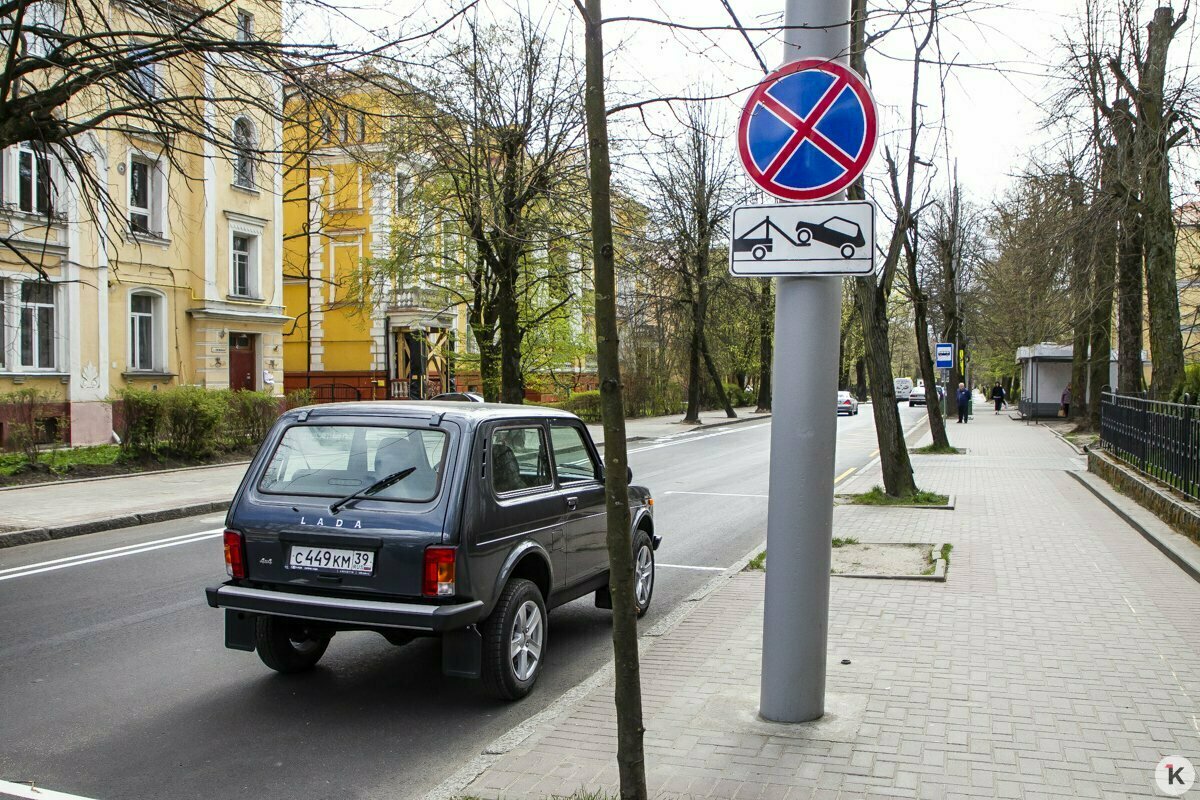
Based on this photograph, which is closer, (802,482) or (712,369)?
(802,482)

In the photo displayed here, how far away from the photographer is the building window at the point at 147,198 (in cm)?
2622

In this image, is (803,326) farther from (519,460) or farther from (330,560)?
(330,560)

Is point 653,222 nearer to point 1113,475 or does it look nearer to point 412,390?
point 412,390

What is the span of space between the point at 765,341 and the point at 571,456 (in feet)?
157

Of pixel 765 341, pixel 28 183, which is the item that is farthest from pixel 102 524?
pixel 765 341

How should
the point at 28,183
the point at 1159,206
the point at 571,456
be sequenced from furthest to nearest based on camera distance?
the point at 28,183, the point at 1159,206, the point at 571,456

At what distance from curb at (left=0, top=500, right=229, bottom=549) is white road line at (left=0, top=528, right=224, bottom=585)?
1.26 meters

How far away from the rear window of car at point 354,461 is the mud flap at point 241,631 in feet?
2.39

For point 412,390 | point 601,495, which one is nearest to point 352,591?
point 601,495

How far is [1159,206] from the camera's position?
16891 mm

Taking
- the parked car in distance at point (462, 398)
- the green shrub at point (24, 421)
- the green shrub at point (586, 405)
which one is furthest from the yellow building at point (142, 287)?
the parked car in distance at point (462, 398)

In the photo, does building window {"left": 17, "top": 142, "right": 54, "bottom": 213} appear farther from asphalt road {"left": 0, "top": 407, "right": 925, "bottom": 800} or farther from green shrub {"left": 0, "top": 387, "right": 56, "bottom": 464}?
asphalt road {"left": 0, "top": 407, "right": 925, "bottom": 800}

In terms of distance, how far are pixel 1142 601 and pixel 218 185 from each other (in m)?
27.1

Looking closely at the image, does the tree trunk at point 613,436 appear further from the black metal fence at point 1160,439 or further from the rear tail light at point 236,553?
the black metal fence at point 1160,439
